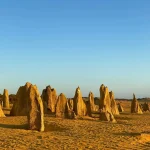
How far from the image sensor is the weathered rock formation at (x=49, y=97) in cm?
2782

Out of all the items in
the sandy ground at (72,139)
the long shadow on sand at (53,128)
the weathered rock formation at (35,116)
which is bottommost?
the sandy ground at (72,139)

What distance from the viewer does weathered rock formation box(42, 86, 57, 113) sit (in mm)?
27822

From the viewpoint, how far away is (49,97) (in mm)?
28188

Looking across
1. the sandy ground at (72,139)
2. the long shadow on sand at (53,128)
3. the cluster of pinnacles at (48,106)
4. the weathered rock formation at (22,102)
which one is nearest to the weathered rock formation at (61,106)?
the cluster of pinnacles at (48,106)

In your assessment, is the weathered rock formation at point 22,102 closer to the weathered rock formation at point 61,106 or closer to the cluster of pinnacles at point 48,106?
the cluster of pinnacles at point 48,106

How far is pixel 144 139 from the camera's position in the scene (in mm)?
13336

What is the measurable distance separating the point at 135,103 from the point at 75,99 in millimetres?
10734

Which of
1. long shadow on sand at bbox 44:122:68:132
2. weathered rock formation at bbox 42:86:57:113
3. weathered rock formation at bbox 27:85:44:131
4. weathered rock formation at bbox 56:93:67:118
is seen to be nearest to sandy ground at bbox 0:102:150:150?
long shadow on sand at bbox 44:122:68:132

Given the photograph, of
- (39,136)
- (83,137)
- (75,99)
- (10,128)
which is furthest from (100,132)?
(75,99)

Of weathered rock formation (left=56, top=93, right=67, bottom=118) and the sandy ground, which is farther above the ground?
weathered rock formation (left=56, top=93, right=67, bottom=118)

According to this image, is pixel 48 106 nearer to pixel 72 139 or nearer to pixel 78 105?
pixel 78 105

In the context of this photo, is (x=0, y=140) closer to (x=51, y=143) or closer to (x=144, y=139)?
(x=51, y=143)

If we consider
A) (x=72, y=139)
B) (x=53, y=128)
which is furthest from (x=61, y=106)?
(x=72, y=139)

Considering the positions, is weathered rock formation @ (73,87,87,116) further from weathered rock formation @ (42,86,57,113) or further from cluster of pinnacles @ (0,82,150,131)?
weathered rock formation @ (42,86,57,113)
